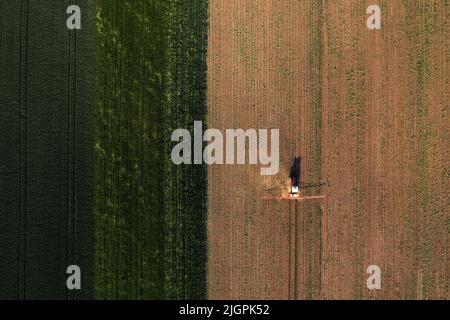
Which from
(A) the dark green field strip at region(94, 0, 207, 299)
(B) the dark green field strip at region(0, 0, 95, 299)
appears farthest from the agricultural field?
(B) the dark green field strip at region(0, 0, 95, 299)

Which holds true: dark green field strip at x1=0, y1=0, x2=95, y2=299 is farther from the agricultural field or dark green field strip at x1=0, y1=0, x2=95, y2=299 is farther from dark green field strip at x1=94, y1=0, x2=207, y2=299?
the agricultural field

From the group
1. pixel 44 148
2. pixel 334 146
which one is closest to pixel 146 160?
pixel 44 148

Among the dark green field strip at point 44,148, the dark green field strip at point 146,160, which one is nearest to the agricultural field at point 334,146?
the dark green field strip at point 146,160

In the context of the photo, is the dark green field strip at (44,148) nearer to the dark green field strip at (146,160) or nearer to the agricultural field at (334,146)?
the dark green field strip at (146,160)

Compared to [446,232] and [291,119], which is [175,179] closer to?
[291,119]
